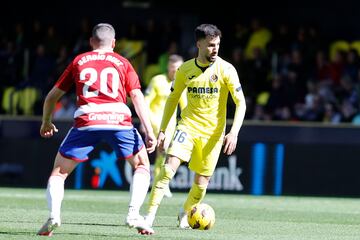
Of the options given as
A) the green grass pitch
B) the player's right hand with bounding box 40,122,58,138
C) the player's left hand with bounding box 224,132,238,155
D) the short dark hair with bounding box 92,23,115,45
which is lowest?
the green grass pitch

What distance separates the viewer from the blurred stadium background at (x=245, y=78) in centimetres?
1839

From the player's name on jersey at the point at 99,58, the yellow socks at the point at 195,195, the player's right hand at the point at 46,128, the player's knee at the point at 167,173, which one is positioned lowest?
the yellow socks at the point at 195,195

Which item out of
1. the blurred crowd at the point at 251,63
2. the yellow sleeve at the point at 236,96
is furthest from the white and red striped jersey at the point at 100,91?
the blurred crowd at the point at 251,63

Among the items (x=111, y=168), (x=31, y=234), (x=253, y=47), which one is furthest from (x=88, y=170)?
(x=31, y=234)

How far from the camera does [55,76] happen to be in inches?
917

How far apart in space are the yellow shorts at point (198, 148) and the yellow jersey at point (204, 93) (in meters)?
0.07

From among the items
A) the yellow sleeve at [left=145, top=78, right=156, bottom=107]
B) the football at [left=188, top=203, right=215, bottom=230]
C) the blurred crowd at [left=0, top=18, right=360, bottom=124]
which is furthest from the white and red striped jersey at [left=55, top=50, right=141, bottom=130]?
the blurred crowd at [left=0, top=18, right=360, bottom=124]

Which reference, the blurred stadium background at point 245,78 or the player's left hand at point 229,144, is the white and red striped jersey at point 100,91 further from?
the blurred stadium background at point 245,78

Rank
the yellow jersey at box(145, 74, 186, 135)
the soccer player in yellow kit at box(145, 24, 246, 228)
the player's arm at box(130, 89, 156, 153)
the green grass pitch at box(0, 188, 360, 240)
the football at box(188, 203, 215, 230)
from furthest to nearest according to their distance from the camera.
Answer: the yellow jersey at box(145, 74, 186, 135), the football at box(188, 203, 215, 230), the soccer player in yellow kit at box(145, 24, 246, 228), the green grass pitch at box(0, 188, 360, 240), the player's arm at box(130, 89, 156, 153)

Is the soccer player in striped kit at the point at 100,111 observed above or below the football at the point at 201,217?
above

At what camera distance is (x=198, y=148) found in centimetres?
1113

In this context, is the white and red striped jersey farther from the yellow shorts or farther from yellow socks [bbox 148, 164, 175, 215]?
the yellow shorts

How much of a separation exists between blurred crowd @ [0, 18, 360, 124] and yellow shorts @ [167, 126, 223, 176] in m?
9.51

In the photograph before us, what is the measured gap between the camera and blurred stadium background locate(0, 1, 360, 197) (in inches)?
724
